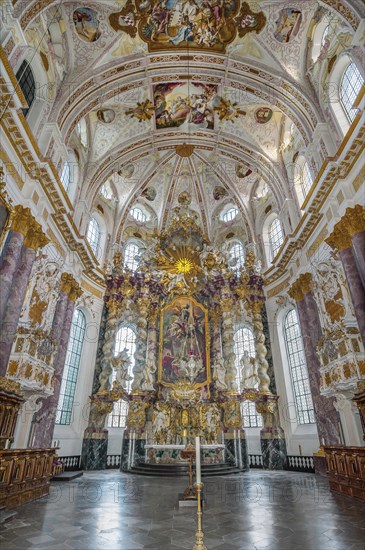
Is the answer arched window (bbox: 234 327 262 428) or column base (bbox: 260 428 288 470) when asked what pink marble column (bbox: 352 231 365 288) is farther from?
arched window (bbox: 234 327 262 428)

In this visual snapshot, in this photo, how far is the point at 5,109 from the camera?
917 cm

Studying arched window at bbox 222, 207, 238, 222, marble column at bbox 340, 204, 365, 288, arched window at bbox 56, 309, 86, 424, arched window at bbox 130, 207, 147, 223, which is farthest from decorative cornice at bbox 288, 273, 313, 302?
arched window at bbox 130, 207, 147, 223

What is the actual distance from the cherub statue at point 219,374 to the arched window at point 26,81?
14.4 metres

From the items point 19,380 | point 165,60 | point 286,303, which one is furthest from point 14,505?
point 165,60

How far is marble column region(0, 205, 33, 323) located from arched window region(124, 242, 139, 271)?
11393mm

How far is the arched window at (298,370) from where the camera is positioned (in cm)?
1559

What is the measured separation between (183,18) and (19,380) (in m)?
15.1

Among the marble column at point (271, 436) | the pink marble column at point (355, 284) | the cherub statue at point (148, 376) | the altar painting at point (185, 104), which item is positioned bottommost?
the marble column at point (271, 436)

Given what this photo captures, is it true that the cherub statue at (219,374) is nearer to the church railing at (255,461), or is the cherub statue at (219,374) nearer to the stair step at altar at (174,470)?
the church railing at (255,461)

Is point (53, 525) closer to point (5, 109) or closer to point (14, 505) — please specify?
point (14, 505)

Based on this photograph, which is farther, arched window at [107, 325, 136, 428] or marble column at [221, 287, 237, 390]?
marble column at [221, 287, 237, 390]

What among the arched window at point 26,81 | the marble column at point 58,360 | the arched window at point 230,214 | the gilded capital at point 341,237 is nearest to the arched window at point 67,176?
the arched window at point 26,81

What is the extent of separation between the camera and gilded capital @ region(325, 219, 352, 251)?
36.1ft

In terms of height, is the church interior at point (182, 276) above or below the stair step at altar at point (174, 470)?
above
